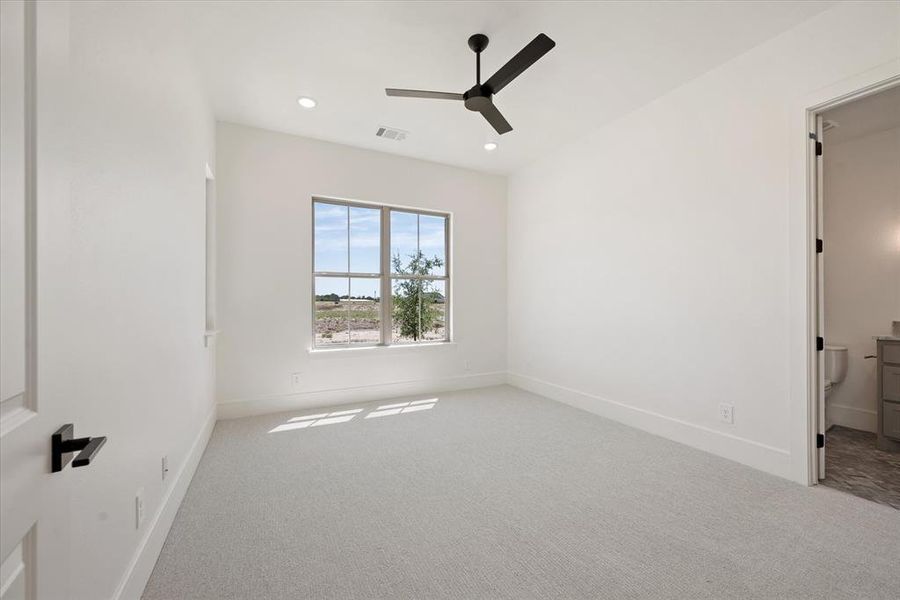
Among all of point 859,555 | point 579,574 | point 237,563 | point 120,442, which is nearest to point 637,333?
point 859,555

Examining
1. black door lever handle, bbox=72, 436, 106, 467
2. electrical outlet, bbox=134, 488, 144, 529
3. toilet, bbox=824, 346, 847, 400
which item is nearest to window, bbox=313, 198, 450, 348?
electrical outlet, bbox=134, 488, 144, 529

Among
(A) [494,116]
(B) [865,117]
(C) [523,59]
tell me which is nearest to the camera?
(C) [523,59]

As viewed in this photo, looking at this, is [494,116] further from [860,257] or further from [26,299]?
[860,257]

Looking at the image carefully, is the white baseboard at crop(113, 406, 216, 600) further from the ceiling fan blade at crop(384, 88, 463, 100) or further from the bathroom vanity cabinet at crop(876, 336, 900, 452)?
the bathroom vanity cabinet at crop(876, 336, 900, 452)

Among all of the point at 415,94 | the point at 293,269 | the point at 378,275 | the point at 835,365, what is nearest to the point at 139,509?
the point at 415,94

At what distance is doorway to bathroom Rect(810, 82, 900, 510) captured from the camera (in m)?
3.13

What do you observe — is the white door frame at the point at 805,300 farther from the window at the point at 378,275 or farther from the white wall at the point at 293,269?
the window at the point at 378,275

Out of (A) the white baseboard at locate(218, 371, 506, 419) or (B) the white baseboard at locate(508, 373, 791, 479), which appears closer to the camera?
(B) the white baseboard at locate(508, 373, 791, 479)

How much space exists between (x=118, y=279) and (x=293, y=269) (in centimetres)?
277

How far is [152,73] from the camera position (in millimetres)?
1867

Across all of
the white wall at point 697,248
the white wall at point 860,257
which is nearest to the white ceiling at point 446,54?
the white wall at point 697,248

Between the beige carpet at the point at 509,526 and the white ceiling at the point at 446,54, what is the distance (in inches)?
114

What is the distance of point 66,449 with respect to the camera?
734 mm

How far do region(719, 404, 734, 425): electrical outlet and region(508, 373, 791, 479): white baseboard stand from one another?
0.35 ft
